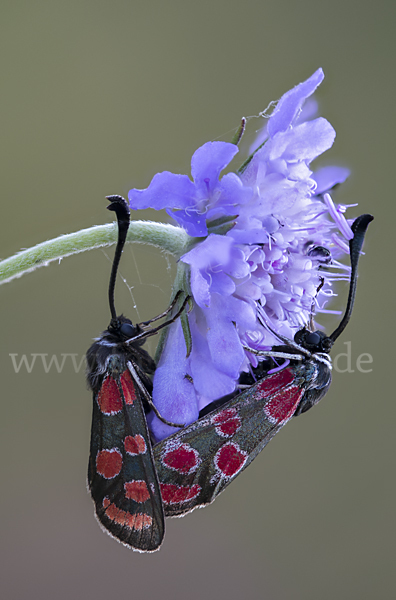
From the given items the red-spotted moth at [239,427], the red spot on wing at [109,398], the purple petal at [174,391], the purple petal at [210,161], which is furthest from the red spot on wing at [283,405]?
the purple petal at [210,161]

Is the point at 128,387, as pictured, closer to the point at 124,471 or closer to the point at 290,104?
the point at 124,471

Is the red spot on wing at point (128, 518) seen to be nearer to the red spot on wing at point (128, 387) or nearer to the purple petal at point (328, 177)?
the red spot on wing at point (128, 387)

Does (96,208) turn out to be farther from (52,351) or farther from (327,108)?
(327,108)

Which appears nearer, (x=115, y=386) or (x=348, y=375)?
(x=115, y=386)

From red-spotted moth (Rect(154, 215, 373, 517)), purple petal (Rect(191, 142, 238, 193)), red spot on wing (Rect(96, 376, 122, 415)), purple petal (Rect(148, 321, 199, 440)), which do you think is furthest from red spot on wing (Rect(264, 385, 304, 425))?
purple petal (Rect(191, 142, 238, 193))

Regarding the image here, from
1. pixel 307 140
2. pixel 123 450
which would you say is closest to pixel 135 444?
pixel 123 450

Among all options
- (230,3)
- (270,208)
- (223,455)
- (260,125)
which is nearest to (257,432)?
(223,455)

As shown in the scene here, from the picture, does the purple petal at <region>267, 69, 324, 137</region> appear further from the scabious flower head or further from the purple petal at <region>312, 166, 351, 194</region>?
the purple petal at <region>312, 166, 351, 194</region>
